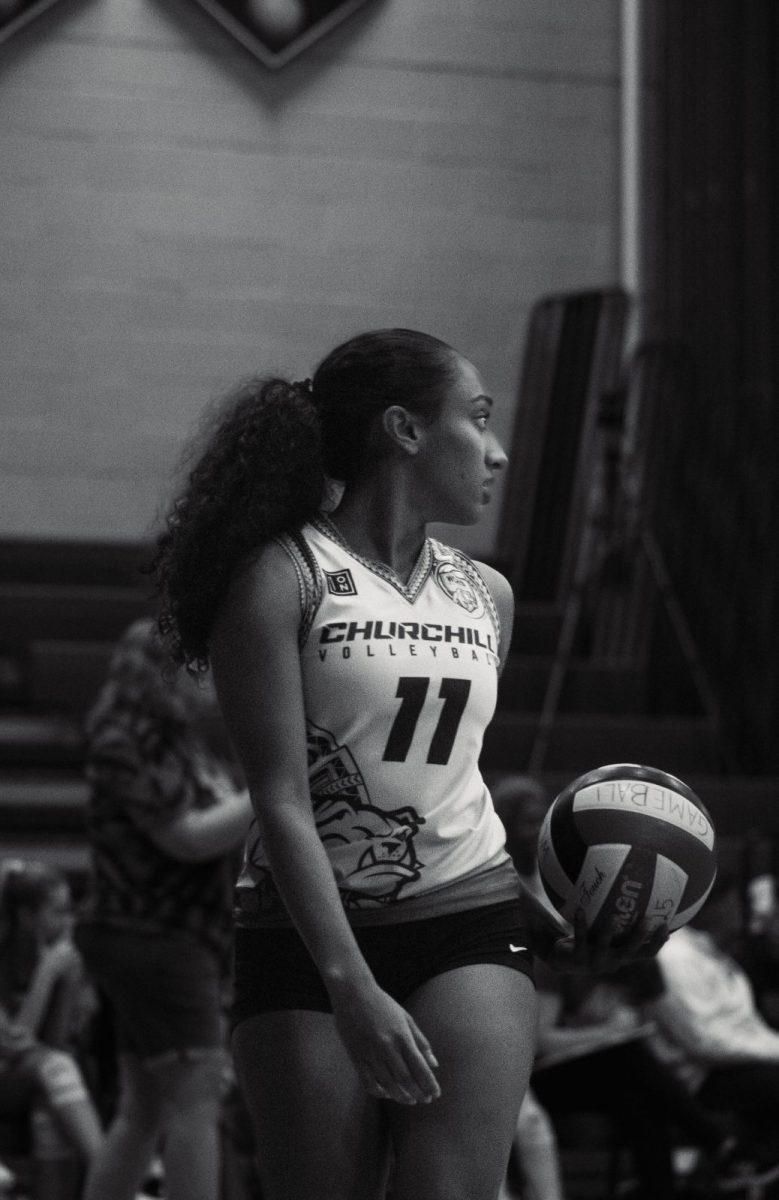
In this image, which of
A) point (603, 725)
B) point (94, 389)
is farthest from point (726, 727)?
point (94, 389)

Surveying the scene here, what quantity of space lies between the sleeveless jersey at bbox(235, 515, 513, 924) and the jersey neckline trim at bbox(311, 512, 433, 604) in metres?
0.04

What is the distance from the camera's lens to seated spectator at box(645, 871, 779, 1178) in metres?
5.51

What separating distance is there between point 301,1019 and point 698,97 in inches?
283

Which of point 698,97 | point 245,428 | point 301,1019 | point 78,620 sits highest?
point 698,97

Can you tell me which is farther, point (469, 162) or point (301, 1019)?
point (469, 162)

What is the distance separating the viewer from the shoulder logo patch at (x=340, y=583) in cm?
241

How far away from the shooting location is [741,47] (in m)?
8.80

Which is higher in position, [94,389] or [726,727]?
[94,389]

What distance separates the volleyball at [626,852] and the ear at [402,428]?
1.66ft

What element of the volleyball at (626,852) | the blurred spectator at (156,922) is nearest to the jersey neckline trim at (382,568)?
the volleyball at (626,852)

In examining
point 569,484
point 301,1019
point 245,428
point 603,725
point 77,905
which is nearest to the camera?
point 301,1019

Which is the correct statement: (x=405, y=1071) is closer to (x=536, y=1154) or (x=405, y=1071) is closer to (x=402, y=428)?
(x=402, y=428)

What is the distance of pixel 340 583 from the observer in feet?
7.94

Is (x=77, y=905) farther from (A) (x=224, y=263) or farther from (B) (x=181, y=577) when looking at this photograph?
(B) (x=181, y=577)
